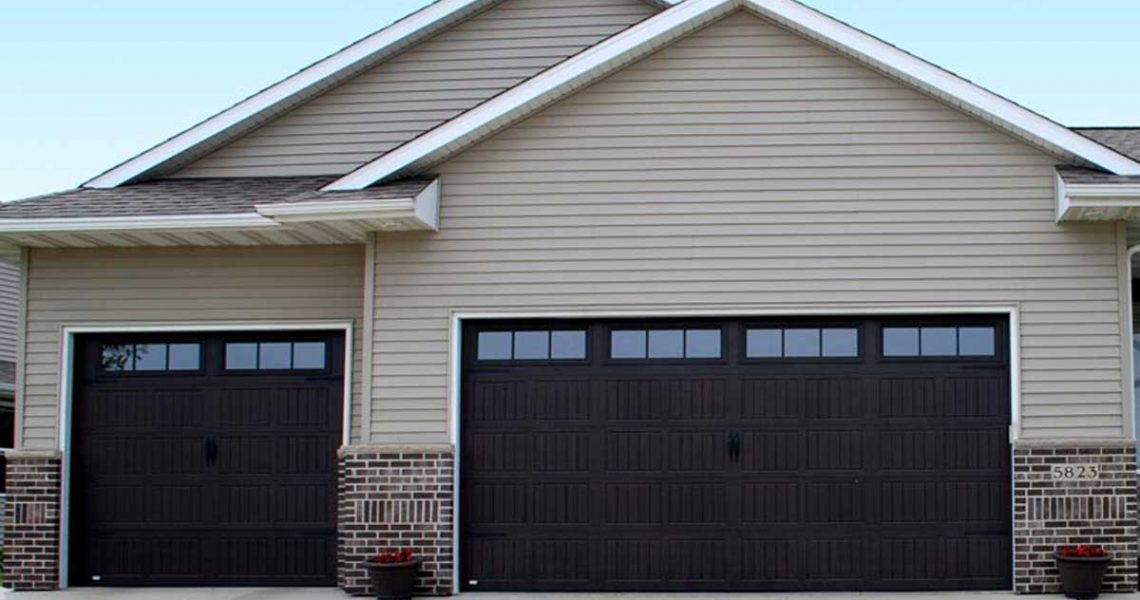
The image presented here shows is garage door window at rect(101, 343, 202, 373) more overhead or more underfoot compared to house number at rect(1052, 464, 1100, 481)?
more overhead

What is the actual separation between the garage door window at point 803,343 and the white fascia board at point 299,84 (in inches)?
190

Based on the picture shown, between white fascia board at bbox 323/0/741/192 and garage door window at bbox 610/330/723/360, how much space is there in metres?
2.25

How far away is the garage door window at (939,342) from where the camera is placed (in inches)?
504

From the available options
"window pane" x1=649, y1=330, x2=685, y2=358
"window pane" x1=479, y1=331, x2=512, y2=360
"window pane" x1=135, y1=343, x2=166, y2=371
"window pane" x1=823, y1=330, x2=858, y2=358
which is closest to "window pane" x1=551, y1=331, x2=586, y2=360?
"window pane" x1=479, y1=331, x2=512, y2=360

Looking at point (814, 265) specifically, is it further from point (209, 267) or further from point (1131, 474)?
point (209, 267)

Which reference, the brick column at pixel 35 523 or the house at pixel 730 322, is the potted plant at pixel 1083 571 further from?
the brick column at pixel 35 523

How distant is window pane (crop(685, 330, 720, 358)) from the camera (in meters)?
13.0

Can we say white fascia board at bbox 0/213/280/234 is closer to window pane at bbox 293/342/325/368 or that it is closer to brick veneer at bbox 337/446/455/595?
window pane at bbox 293/342/325/368

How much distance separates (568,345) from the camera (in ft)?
43.3

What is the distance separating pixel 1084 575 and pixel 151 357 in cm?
889

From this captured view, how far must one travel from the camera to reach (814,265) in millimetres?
12805

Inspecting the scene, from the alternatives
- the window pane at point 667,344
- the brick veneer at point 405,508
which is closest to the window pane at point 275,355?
the brick veneer at point 405,508

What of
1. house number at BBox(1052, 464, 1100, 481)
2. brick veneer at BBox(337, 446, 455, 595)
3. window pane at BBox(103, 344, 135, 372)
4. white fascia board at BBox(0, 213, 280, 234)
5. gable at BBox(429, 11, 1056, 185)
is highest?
gable at BBox(429, 11, 1056, 185)

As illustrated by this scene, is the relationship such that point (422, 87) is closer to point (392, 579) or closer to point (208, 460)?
point (208, 460)
